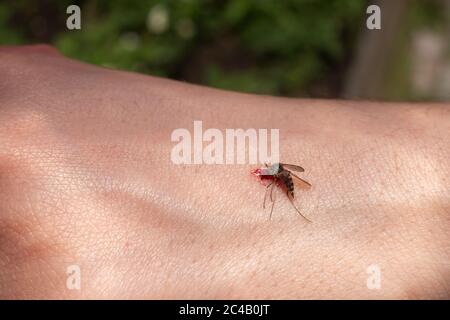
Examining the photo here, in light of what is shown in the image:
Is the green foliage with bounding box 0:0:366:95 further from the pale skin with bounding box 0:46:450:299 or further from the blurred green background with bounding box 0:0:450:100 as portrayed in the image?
the pale skin with bounding box 0:46:450:299

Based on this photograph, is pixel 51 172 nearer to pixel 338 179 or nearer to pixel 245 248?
pixel 245 248

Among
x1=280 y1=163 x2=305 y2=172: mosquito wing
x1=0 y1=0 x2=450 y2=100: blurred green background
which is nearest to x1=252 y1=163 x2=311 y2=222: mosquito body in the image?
x1=280 y1=163 x2=305 y2=172: mosquito wing

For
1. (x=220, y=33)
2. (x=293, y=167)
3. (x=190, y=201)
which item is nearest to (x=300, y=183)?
(x=293, y=167)

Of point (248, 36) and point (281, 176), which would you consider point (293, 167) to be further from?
point (248, 36)

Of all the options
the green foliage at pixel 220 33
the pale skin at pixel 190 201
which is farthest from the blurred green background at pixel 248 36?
the pale skin at pixel 190 201

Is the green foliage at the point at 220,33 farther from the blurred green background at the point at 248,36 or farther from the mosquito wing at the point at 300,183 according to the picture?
the mosquito wing at the point at 300,183
